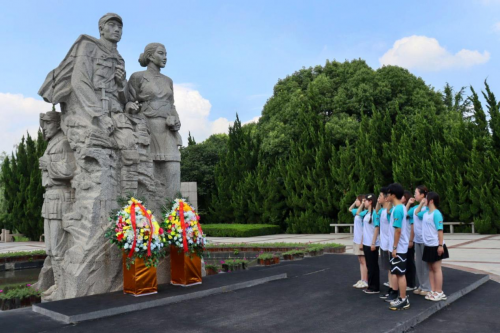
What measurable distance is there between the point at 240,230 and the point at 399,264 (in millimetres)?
14549

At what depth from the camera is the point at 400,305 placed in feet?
17.2

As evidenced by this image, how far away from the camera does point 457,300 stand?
5.95 metres

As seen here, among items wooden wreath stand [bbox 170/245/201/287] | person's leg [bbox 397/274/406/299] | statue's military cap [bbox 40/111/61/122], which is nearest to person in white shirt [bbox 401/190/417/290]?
person's leg [bbox 397/274/406/299]

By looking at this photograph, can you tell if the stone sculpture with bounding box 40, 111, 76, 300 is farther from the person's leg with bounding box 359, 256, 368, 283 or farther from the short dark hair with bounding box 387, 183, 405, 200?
the short dark hair with bounding box 387, 183, 405, 200

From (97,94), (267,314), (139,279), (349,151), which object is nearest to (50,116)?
(97,94)

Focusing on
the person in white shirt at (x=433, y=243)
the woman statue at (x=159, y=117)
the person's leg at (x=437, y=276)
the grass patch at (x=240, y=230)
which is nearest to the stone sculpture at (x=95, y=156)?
the woman statue at (x=159, y=117)

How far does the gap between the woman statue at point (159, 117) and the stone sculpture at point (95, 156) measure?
0.62 ft

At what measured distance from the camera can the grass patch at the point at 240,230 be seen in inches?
775

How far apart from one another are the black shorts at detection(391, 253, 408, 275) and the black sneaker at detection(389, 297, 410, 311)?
31 centimetres

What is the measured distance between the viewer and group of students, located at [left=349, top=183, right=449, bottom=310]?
5398 millimetres

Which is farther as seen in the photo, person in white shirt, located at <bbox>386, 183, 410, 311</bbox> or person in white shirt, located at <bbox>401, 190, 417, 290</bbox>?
person in white shirt, located at <bbox>401, 190, 417, 290</bbox>

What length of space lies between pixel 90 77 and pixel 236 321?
4227 millimetres

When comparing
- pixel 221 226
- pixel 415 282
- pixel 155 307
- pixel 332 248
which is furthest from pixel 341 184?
pixel 155 307

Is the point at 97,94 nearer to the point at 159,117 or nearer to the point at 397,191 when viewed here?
the point at 159,117
